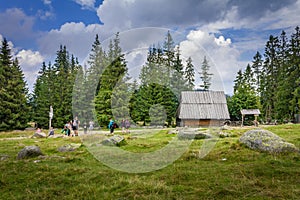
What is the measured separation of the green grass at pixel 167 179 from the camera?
7.43 m

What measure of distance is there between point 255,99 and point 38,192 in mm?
56721

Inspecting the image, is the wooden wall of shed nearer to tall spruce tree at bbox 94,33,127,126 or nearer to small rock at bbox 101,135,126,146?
tall spruce tree at bbox 94,33,127,126

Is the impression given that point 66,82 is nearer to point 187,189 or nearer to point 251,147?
point 251,147

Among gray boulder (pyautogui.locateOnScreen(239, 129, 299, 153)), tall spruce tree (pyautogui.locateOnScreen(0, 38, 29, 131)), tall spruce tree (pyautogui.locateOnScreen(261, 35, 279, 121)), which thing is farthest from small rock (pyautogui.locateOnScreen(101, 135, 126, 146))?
tall spruce tree (pyautogui.locateOnScreen(261, 35, 279, 121))

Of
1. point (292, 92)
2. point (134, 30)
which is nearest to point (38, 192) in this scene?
point (134, 30)

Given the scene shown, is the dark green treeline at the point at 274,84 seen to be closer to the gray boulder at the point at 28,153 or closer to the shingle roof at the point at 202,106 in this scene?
the shingle roof at the point at 202,106

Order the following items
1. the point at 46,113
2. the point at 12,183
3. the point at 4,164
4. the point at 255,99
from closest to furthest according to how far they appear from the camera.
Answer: the point at 12,183, the point at 4,164, the point at 46,113, the point at 255,99

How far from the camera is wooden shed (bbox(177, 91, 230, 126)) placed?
4284cm

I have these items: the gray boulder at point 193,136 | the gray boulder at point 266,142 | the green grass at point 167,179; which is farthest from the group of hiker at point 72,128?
the gray boulder at point 266,142

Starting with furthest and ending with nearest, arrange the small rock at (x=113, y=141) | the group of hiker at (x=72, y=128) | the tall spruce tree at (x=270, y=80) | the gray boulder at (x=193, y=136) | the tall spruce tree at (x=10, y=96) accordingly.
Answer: the tall spruce tree at (x=270, y=80)
the tall spruce tree at (x=10, y=96)
the group of hiker at (x=72, y=128)
the gray boulder at (x=193, y=136)
the small rock at (x=113, y=141)

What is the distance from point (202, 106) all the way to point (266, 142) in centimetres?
3114

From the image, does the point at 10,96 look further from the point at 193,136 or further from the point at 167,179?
the point at 167,179

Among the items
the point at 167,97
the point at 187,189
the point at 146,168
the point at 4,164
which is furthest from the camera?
the point at 167,97

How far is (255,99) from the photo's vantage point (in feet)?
190
